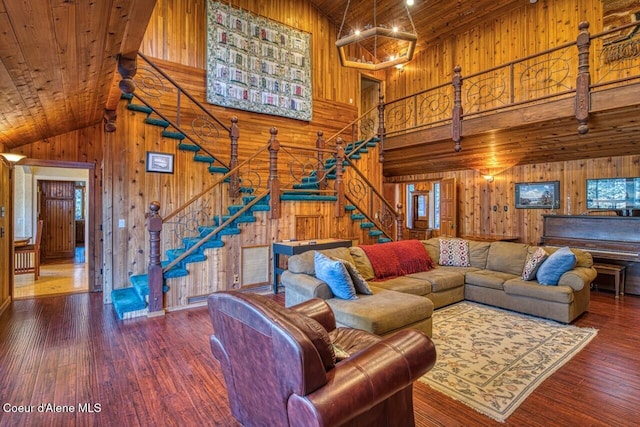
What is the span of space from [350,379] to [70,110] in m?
4.58

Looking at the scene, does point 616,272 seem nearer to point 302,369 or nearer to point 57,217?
point 302,369

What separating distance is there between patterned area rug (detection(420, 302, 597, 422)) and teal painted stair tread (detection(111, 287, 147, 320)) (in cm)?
360

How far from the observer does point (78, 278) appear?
6582 mm

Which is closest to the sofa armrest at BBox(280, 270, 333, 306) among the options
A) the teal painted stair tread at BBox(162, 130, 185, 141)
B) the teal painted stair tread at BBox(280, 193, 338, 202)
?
the teal painted stair tread at BBox(280, 193, 338, 202)

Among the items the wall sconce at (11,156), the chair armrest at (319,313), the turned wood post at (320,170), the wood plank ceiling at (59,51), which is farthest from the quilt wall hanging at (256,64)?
the chair armrest at (319,313)

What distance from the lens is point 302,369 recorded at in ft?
4.40

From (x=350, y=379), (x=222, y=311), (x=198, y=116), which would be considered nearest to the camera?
(x=350, y=379)

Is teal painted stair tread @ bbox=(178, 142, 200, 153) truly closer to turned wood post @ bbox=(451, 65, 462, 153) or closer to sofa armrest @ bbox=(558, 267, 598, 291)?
turned wood post @ bbox=(451, 65, 462, 153)

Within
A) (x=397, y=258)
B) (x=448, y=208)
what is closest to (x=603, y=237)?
(x=448, y=208)

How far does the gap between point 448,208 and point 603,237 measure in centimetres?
312

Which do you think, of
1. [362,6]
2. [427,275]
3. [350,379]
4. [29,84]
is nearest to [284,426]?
[350,379]

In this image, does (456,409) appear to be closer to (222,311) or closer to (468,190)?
(222,311)

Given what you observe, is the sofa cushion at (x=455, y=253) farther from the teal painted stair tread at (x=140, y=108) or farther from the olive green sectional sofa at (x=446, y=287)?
the teal painted stair tread at (x=140, y=108)

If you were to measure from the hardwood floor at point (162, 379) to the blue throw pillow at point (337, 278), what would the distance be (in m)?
1.12
